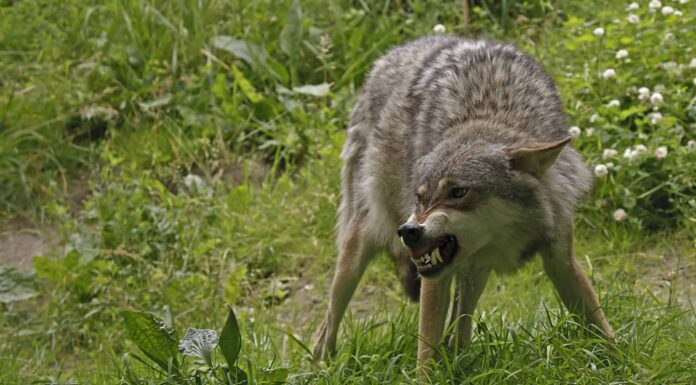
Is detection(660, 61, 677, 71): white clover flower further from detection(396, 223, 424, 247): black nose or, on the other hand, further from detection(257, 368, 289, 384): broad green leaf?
detection(257, 368, 289, 384): broad green leaf

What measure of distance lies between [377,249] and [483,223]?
120 centimetres

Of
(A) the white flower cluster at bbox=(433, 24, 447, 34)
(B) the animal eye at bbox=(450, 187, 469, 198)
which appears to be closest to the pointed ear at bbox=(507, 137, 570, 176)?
(B) the animal eye at bbox=(450, 187, 469, 198)

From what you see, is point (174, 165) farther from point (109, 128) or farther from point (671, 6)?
point (671, 6)

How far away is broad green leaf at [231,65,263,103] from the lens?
26.9 ft

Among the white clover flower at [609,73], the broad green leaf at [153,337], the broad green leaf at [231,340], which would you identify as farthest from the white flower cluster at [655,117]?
the broad green leaf at [153,337]

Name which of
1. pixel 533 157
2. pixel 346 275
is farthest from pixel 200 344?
pixel 533 157

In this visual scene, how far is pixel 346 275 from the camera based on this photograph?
208 inches

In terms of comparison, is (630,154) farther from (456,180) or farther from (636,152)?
(456,180)

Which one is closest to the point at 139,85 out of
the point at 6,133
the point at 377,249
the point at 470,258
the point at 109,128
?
the point at 109,128

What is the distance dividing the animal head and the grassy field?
522mm

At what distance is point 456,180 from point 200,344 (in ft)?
4.01

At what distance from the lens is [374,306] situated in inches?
255

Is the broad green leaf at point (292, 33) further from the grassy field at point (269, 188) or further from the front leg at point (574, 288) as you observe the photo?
the front leg at point (574, 288)

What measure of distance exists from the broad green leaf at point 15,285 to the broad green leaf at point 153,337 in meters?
2.93
